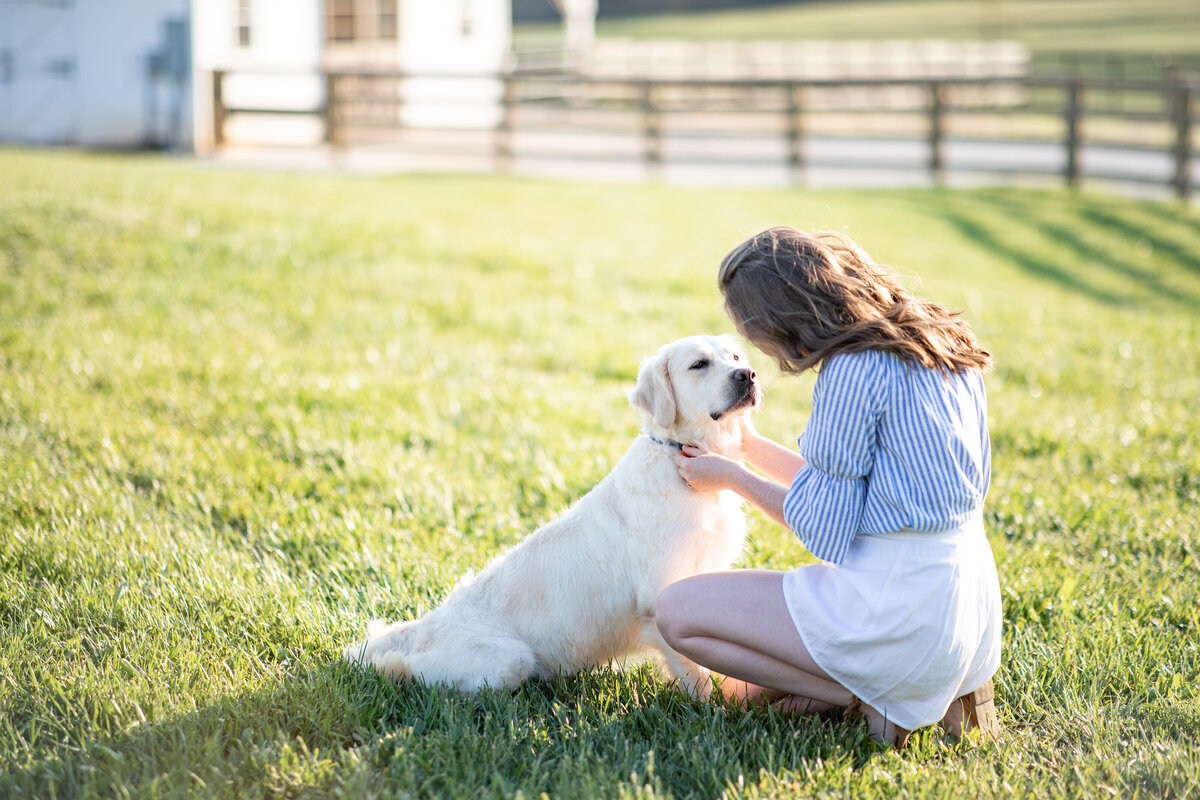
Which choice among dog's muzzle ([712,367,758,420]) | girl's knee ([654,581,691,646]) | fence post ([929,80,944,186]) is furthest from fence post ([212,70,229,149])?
girl's knee ([654,581,691,646])

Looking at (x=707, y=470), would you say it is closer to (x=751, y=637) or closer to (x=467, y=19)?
(x=751, y=637)

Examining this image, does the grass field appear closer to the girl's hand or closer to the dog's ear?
the girl's hand

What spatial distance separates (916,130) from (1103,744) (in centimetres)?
2516

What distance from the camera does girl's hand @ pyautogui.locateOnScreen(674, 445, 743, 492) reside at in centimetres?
316

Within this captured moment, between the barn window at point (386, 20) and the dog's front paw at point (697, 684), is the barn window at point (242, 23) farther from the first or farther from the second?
the dog's front paw at point (697, 684)

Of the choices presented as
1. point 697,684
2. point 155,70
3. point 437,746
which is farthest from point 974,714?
point 155,70

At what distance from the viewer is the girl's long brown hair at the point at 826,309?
9.42 feet

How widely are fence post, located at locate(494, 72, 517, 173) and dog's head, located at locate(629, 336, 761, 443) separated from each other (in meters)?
14.8

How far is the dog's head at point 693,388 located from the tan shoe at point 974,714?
1066 mm

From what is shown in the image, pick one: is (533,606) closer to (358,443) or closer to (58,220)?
(358,443)

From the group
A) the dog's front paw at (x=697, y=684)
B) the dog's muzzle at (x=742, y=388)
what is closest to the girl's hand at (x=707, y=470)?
the dog's muzzle at (x=742, y=388)

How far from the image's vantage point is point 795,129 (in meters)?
18.0

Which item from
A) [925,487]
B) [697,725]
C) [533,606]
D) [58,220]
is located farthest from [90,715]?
[58,220]

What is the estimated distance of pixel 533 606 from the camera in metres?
3.31
